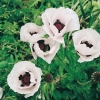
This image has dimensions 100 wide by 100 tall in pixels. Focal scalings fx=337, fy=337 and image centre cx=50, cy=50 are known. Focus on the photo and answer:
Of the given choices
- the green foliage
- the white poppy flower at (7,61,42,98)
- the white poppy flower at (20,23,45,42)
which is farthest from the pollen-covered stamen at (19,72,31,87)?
the white poppy flower at (20,23,45,42)

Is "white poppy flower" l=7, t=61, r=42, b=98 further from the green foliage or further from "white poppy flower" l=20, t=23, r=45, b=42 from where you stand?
"white poppy flower" l=20, t=23, r=45, b=42

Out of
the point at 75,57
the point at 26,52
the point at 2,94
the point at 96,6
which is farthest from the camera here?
the point at 96,6

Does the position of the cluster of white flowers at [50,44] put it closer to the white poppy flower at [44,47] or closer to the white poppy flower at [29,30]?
the white poppy flower at [44,47]

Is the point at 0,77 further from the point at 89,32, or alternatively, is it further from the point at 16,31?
the point at 89,32

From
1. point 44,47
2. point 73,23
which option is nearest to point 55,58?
point 44,47

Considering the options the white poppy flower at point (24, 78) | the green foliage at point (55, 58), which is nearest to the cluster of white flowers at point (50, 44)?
the white poppy flower at point (24, 78)

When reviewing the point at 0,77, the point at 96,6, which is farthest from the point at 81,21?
the point at 0,77
